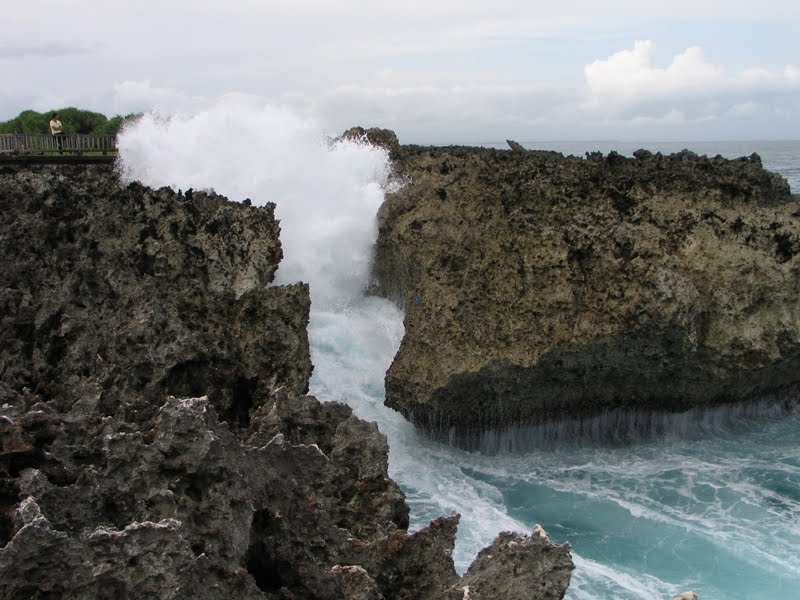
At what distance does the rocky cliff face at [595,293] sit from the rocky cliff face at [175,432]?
235 cm

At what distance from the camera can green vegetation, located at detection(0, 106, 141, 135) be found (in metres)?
24.5

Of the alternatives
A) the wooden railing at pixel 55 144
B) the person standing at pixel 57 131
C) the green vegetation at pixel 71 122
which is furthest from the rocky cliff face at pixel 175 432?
the green vegetation at pixel 71 122

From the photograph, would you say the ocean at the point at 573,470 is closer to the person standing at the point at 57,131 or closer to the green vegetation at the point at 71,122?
the person standing at the point at 57,131

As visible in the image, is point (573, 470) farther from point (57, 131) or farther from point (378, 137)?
point (57, 131)

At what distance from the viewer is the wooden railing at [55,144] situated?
49.6 feet

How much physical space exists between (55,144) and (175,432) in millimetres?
13550

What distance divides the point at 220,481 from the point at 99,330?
4461 mm

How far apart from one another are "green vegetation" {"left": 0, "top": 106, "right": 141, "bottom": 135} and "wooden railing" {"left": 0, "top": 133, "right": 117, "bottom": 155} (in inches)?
319

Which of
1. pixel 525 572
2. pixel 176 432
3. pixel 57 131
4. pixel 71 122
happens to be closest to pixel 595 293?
pixel 525 572

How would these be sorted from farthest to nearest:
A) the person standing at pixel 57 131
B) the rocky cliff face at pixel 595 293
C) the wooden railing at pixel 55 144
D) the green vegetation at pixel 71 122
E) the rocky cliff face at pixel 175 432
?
the green vegetation at pixel 71 122 → the person standing at pixel 57 131 → the wooden railing at pixel 55 144 → the rocky cliff face at pixel 595 293 → the rocky cliff face at pixel 175 432

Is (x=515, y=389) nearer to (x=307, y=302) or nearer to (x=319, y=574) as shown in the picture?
(x=307, y=302)

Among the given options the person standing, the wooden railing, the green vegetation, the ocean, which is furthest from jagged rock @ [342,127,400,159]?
the green vegetation

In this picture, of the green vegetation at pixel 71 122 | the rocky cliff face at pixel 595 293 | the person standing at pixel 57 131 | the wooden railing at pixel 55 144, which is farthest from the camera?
the green vegetation at pixel 71 122

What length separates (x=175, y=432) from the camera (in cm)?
482
